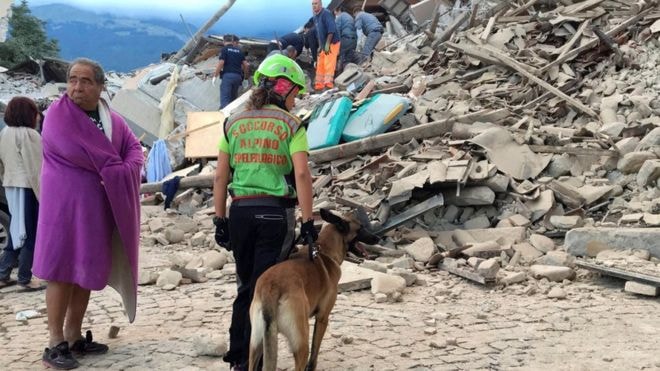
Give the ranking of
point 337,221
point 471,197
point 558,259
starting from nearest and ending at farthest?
point 337,221 → point 558,259 → point 471,197

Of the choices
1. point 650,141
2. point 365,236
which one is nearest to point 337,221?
point 365,236

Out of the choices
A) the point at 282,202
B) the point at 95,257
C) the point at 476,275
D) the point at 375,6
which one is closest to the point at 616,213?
the point at 476,275

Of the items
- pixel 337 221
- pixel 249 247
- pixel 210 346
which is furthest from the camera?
pixel 210 346

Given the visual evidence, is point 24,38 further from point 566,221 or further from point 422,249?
point 566,221

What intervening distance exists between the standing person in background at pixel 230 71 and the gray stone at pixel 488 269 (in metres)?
9.15

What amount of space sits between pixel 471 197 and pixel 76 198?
5133 millimetres

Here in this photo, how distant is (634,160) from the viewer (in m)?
8.34

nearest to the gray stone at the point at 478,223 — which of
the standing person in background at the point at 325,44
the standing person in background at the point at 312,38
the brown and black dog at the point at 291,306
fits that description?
the brown and black dog at the point at 291,306

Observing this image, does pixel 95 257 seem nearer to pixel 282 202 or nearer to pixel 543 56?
pixel 282 202

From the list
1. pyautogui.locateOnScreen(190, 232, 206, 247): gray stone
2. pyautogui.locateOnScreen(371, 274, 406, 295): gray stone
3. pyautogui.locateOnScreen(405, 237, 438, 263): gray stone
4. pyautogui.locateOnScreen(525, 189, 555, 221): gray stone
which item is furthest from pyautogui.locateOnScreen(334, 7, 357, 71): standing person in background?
pyautogui.locateOnScreen(371, 274, 406, 295): gray stone

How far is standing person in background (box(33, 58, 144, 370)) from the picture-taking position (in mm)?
4207

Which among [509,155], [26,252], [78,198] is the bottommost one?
[26,252]

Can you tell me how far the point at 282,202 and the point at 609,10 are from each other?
10980mm

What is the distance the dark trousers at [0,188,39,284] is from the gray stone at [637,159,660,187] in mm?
6730
